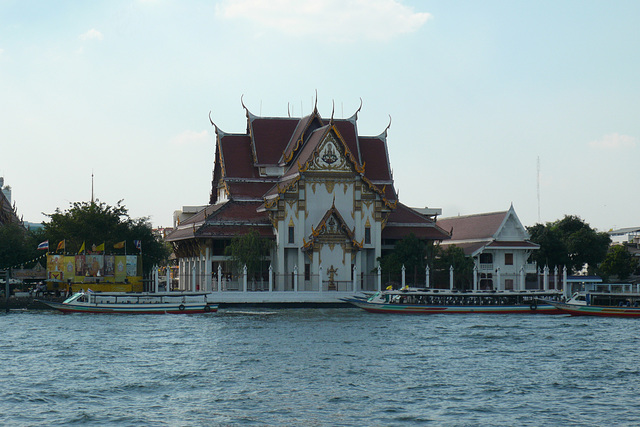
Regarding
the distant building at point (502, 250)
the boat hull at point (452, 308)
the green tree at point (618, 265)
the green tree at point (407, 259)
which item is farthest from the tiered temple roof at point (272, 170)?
the green tree at point (618, 265)

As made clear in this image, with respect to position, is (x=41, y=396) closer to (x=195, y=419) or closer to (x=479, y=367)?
(x=195, y=419)

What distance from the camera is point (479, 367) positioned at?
135 ft

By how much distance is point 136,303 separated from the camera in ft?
224

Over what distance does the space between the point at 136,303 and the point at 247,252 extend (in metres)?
10.8

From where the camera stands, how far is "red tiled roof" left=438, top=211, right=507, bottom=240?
87.4 m

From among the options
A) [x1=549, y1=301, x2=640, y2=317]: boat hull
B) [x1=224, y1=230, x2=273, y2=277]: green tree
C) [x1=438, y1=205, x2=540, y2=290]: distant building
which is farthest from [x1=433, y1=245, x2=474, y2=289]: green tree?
[x1=224, y1=230, x2=273, y2=277]: green tree

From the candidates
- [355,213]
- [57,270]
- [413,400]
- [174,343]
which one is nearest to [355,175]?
[355,213]

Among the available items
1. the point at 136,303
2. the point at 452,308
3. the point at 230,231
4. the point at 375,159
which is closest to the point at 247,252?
the point at 230,231

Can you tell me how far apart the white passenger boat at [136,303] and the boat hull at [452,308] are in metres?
11.3

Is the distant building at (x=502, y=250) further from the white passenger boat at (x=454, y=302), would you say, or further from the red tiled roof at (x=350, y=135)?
the white passenger boat at (x=454, y=302)

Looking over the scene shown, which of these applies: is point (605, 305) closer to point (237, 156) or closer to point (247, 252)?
point (247, 252)

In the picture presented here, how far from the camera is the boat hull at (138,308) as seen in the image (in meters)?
67.9

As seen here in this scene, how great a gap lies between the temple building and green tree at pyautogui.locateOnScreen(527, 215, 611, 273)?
47.7ft

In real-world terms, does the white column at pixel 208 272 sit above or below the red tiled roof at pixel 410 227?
below
